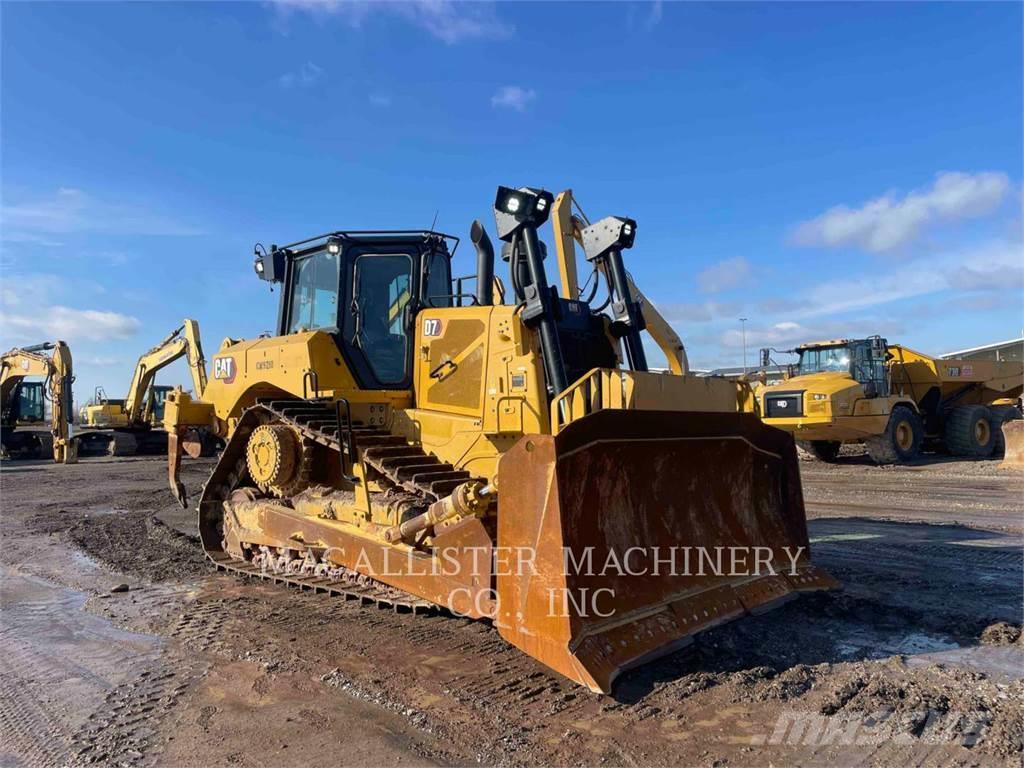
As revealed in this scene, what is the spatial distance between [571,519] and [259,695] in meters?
1.89

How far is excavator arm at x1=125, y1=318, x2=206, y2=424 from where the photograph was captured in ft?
67.0

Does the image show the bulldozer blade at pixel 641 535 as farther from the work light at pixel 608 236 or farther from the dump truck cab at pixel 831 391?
the dump truck cab at pixel 831 391

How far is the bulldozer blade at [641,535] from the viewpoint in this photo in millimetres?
3906

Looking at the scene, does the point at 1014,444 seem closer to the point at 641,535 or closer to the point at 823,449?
the point at 823,449

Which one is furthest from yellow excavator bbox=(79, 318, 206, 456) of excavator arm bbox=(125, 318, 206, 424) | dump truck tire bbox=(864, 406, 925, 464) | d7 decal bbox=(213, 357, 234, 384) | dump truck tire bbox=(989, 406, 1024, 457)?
dump truck tire bbox=(989, 406, 1024, 457)

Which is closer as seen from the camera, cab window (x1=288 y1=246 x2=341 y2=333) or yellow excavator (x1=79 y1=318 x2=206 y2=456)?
cab window (x1=288 y1=246 x2=341 y2=333)

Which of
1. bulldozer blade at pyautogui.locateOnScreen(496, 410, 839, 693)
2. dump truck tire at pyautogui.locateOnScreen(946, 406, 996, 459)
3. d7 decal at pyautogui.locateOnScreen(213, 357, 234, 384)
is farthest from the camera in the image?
dump truck tire at pyautogui.locateOnScreen(946, 406, 996, 459)

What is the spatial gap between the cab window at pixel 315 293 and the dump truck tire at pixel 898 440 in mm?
12942

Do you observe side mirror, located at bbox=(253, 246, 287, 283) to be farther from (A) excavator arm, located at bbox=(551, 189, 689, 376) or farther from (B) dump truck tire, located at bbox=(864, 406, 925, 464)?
(B) dump truck tire, located at bbox=(864, 406, 925, 464)

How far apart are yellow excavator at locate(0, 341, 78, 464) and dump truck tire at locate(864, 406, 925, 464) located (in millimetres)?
22557

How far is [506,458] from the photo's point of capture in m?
4.11

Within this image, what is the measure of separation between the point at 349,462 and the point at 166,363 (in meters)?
19.8

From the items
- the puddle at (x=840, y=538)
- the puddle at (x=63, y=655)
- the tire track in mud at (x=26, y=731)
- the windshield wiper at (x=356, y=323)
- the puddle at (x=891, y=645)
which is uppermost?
the windshield wiper at (x=356, y=323)

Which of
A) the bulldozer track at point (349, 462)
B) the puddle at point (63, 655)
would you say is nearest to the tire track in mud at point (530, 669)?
the bulldozer track at point (349, 462)
